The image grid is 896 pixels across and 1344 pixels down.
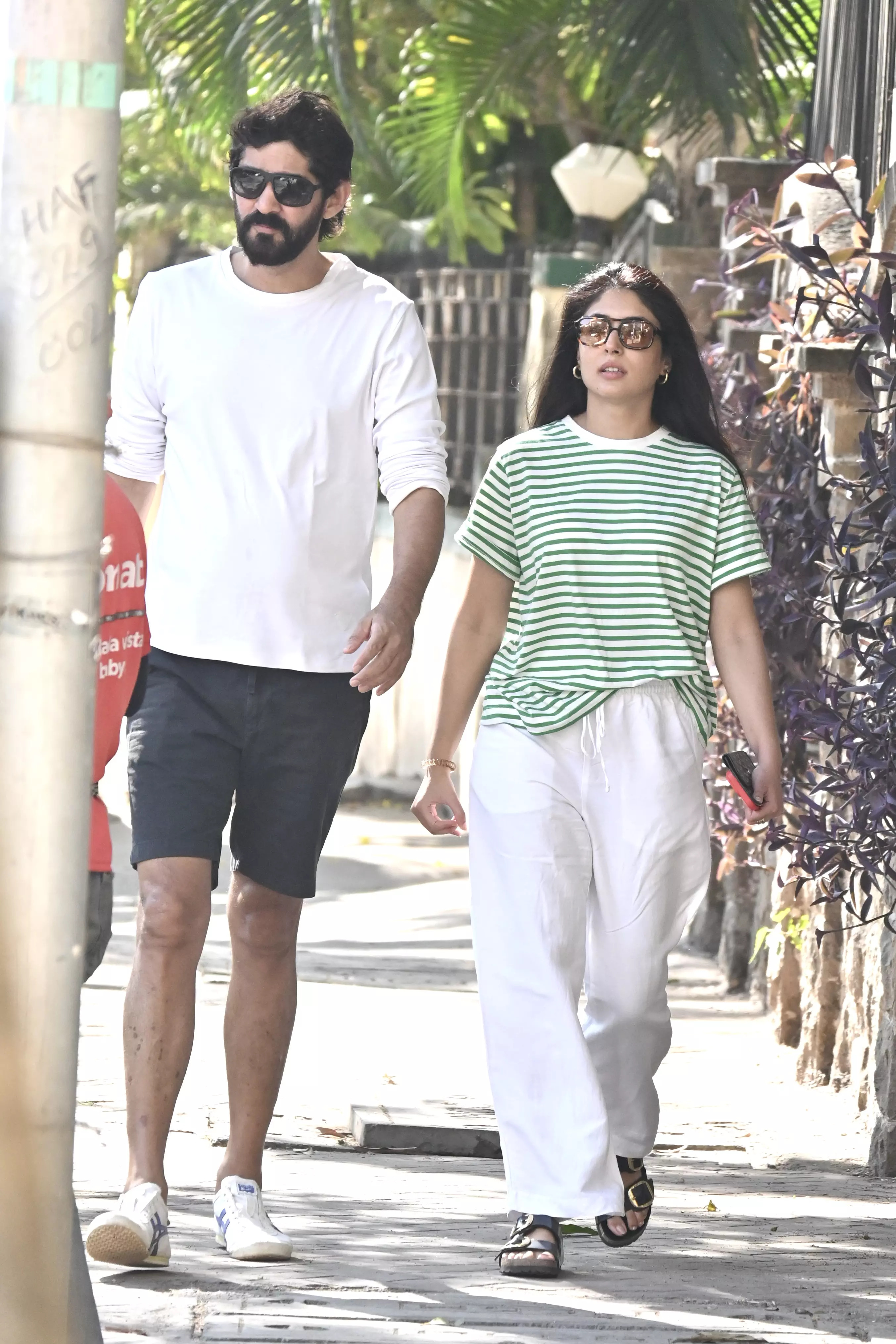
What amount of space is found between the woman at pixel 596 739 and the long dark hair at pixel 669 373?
0.03 ft

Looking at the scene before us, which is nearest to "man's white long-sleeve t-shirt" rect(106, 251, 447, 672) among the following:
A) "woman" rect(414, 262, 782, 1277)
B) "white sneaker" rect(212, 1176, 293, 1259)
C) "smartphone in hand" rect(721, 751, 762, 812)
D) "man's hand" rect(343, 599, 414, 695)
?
"man's hand" rect(343, 599, 414, 695)

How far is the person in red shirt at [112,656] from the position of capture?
354 cm

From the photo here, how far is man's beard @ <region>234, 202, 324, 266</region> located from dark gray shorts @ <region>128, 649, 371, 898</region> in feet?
2.56

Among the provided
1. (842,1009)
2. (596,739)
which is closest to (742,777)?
(596,739)

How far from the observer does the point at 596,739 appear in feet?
13.6

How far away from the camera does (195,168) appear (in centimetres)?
1503

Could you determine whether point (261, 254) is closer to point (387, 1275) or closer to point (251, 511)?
point (251, 511)

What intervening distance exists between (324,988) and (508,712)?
4.02 m

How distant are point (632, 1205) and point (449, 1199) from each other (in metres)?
0.69

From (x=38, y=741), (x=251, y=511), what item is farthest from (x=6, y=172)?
(x=251, y=511)

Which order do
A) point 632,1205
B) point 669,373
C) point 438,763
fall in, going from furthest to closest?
point 669,373 → point 438,763 → point 632,1205

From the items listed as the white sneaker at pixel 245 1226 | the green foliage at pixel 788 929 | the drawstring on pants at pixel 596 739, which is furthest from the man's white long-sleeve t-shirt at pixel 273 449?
the green foliage at pixel 788 929

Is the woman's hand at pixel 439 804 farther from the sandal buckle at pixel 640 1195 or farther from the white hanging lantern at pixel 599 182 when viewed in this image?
the white hanging lantern at pixel 599 182

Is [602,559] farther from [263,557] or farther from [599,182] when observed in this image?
[599,182]
